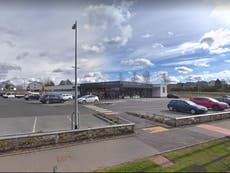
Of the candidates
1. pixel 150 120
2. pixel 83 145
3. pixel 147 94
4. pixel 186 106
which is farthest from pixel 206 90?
pixel 83 145

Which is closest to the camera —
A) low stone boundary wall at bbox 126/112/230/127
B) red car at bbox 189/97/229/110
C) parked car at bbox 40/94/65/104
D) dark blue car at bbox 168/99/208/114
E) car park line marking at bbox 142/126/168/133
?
car park line marking at bbox 142/126/168/133

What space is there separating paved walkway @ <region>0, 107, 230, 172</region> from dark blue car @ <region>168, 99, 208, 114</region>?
8.41m

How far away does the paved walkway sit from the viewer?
671cm

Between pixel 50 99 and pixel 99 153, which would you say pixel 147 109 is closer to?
pixel 50 99

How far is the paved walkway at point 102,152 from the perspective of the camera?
264 inches

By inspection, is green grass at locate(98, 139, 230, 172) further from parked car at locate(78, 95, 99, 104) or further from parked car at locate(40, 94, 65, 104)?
parked car at locate(40, 94, 65, 104)

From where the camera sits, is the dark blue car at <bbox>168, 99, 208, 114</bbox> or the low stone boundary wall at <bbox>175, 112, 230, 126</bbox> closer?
the low stone boundary wall at <bbox>175, 112, 230, 126</bbox>

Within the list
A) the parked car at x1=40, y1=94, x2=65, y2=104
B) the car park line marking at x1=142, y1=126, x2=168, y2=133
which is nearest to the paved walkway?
the car park line marking at x1=142, y1=126, x2=168, y2=133

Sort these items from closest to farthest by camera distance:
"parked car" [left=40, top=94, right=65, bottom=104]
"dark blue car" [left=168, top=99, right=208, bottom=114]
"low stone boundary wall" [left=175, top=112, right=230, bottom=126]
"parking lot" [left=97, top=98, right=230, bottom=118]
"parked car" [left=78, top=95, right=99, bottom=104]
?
"low stone boundary wall" [left=175, top=112, right=230, bottom=126], "dark blue car" [left=168, top=99, right=208, bottom=114], "parking lot" [left=97, top=98, right=230, bottom=118], "parked car" [left=40, top=94, right=65, bottom=104], "parked car" [left=78, top=95, right=99, bottom=104]

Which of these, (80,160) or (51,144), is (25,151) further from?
(80,160)

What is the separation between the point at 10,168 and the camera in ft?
21.5

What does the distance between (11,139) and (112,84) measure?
149 ft

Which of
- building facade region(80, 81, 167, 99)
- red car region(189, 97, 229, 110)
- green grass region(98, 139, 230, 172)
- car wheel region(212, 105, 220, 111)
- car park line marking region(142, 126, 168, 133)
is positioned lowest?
green grass region(98, 139, 230, 172)

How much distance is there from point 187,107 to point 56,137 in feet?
51.7
